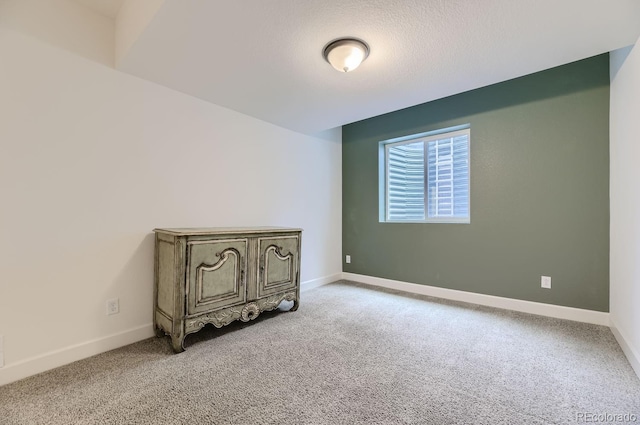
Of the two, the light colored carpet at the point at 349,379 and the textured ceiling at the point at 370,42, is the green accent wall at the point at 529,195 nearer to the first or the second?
the light colored carpet at the point at 349,379

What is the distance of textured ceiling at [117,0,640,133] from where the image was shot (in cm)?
151

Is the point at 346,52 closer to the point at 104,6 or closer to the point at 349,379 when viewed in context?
the point at 104,6

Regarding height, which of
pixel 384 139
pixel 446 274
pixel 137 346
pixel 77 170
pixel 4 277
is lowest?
pixel 137 346

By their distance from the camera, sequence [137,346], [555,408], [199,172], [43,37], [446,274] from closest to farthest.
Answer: [555,408] < [43,37] < [137,346] < [199,172] < [446,274]

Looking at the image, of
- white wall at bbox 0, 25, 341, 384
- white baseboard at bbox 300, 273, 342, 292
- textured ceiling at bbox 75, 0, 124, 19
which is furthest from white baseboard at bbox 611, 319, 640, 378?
textured ceiling at bbox 75, 0, 124, 19

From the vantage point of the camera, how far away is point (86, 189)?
192 cm

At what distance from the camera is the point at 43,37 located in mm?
1772

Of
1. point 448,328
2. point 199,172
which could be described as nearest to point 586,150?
point 448,328

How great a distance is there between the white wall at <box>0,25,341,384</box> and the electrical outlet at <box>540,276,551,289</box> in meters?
3.18

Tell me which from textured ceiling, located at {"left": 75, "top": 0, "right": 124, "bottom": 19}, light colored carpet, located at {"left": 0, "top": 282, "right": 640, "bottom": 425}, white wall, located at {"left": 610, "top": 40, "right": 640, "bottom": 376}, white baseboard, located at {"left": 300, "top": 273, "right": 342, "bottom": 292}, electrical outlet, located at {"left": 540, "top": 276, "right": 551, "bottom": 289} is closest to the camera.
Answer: light colored carpet, located at {"left": 0, "top": 282, "right": 640, "bottom": 425}

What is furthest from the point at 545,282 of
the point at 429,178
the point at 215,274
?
the point at 215,274

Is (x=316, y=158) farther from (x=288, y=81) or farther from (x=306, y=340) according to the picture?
(x=306, y=340)

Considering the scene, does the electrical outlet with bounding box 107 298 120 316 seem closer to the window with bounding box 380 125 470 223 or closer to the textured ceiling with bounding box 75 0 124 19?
the textured ceiling with bounding box 75 0 124 19

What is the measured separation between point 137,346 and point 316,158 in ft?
9.39
